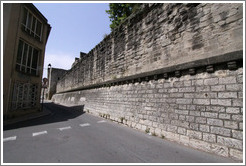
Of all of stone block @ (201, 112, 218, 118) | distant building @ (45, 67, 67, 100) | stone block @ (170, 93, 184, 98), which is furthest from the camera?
distant building @ (45, 67, 67, 100)

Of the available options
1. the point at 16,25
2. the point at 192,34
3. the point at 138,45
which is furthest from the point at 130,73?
the point at 16,25

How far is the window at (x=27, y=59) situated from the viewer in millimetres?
8297

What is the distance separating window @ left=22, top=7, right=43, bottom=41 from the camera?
8.70 m

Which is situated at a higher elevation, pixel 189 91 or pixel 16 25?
pixel 16 25

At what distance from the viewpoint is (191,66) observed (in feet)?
12.6

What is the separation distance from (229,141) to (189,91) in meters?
1.54

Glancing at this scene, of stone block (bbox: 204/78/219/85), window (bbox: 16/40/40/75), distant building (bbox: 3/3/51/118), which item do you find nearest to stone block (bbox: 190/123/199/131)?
stone block (bbox: 204/78/219/85)

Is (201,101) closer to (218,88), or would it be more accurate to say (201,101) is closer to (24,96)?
(218,88)

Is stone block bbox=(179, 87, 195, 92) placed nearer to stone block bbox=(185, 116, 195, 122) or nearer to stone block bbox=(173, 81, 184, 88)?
stone block bbox=(173, 81, 184, 88)

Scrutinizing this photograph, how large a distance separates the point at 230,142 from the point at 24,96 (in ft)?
36.4

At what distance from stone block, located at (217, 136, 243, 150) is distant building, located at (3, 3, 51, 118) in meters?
9.94

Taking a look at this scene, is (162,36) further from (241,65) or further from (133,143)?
(133,143)

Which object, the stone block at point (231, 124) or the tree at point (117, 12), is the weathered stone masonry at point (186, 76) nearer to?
the stone block at point (231, 124)

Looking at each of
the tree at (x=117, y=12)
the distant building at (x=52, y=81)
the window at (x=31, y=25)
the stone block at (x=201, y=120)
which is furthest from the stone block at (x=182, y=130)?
the distant building at (x=52, y=81)
